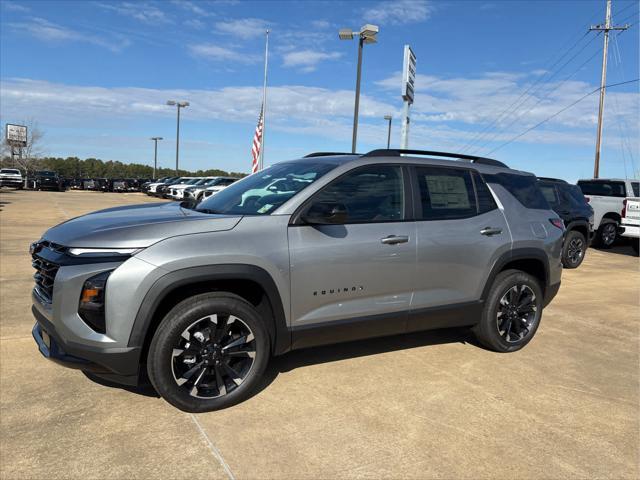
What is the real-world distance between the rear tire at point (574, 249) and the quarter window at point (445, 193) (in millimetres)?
6710

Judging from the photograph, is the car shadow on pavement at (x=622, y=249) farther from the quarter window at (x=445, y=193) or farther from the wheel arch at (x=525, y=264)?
the quarter window at (x=445, y=193)

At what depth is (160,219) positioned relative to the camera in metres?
3.21

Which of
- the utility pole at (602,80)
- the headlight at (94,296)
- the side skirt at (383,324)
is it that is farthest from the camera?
the utility pole at (602,80)

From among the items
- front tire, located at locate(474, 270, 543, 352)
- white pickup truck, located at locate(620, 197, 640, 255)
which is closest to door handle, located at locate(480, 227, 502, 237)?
front tire, located at locate(474, 270, 543, 352)

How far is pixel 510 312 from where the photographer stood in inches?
175

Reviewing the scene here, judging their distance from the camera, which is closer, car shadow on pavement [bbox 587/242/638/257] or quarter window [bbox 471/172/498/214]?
quarter window [bbox 471/172/498/214]

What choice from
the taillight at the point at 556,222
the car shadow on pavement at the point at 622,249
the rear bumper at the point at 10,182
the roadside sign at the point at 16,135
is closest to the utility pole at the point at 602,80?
the car shadow on pavement at the point at 622,249

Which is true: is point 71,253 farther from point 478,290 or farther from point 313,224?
point 478,290

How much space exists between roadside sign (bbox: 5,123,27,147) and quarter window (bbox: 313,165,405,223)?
Result: 64.6m

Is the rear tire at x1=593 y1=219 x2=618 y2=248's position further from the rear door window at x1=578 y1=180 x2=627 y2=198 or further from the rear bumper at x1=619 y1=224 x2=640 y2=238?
the rear bumper at x1=619 y1=224 x2=640 y2=238

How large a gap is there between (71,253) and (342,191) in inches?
74.4

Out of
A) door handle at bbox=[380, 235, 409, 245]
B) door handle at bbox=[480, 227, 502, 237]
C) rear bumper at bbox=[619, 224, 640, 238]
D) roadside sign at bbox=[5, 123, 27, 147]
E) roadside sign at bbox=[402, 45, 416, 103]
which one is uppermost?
roadside sign at bbox=[5, 123, 27, 147]

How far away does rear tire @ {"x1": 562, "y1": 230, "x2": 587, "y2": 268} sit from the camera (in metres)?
9.94

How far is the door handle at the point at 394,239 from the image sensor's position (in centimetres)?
364
